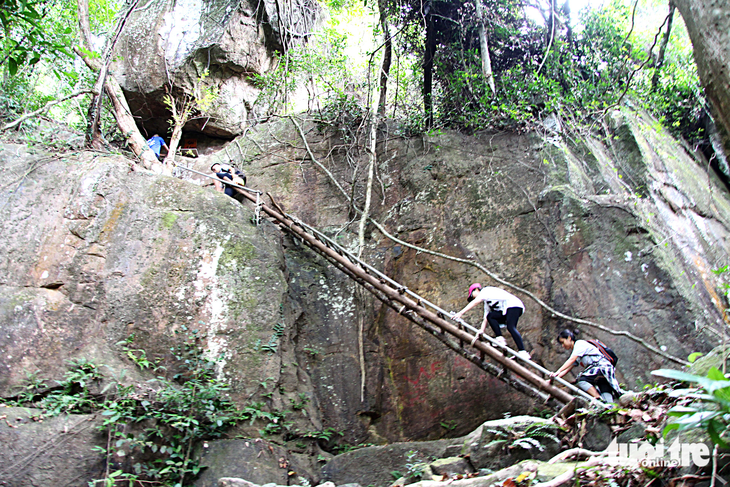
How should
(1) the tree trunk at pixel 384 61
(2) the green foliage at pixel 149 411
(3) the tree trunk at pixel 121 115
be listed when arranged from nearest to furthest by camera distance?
1. (2) the green foliage at pixel 149 411
2. (3) the tree trunk at pixel 121 115
3. (1) the tree trunk at pixel 384 61

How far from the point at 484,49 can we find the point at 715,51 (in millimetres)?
7019

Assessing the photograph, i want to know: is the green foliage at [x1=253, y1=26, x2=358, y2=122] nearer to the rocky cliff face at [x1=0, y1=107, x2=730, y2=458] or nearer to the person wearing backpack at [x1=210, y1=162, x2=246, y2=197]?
the person wearing backpack at [x1=210, y1=162, x2=246, y2=197]

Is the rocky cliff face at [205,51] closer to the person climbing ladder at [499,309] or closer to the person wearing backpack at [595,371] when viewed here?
the person climbing ladder at [499,309]

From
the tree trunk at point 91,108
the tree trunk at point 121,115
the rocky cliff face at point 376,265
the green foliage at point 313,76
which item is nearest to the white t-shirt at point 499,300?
the rocky cliff face at point 376,265

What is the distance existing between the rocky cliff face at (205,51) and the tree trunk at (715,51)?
945 cm

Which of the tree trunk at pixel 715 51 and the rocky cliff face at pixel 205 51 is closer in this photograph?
the tree trunk at pixel 715 51

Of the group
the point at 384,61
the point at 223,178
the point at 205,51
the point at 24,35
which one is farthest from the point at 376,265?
the point at 205,51

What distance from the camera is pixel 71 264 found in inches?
230

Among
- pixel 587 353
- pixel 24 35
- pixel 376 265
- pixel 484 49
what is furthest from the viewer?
pixel 484 49

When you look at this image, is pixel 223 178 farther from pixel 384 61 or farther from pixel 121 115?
pixel 384 61

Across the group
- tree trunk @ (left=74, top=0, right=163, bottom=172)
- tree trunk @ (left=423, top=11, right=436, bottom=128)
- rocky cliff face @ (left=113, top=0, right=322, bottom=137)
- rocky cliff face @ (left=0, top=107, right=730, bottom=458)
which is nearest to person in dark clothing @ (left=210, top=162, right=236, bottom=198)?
rocky cliff face @ (left=0, top=107, right=730, bottom=458)

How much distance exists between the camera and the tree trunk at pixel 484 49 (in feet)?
27.7

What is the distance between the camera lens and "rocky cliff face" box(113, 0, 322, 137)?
10445 millimetres

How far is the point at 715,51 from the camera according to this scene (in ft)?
7.44
